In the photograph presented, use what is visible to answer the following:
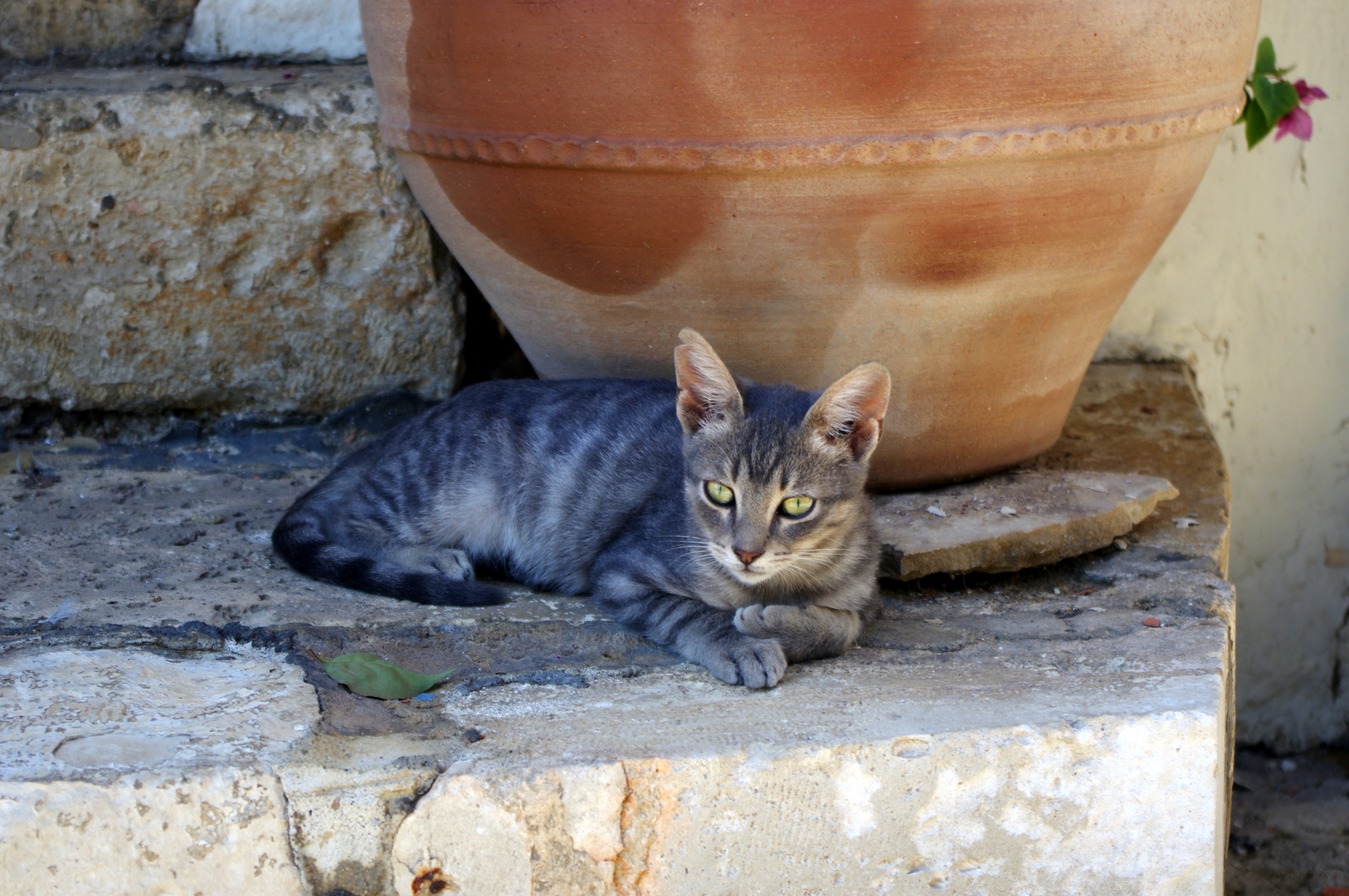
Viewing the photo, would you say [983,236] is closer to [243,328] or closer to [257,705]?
[257,705]

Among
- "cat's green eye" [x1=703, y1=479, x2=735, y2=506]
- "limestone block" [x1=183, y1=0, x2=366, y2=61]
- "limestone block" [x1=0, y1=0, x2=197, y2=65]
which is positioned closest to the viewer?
"cat's green eye" [x1=703, y1=479, x2=735, y2=506]

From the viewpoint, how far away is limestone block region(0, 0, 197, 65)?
3.49 m

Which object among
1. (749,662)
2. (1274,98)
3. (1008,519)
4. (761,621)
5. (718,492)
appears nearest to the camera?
(749,662)

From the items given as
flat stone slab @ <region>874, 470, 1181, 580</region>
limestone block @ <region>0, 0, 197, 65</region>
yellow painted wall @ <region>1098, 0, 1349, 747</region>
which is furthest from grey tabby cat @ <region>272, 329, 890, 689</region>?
yellow painted wall @ <region>1098, 0, 1349, 747</region>

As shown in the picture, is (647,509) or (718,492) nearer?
(718,492)

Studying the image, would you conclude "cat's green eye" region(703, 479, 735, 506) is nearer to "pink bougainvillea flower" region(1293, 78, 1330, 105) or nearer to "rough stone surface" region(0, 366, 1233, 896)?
"rough stone surface" region(0, 366, 1233, 896)

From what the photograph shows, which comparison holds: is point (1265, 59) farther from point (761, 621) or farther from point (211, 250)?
point (211, 250)

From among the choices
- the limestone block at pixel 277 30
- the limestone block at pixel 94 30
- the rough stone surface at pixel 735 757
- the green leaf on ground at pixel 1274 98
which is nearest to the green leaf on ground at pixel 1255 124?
the green leaf on ground at pixel 1274 98

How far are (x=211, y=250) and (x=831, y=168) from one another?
187 cm

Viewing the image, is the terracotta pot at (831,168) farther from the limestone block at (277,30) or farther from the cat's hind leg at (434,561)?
the limestone block at (277,30)

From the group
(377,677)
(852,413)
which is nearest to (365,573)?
(377,677)

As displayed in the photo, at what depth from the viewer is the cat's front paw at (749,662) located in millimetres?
2141

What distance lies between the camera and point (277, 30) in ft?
12.0

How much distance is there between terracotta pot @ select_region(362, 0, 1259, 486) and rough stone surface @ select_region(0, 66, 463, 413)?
0.49 m
